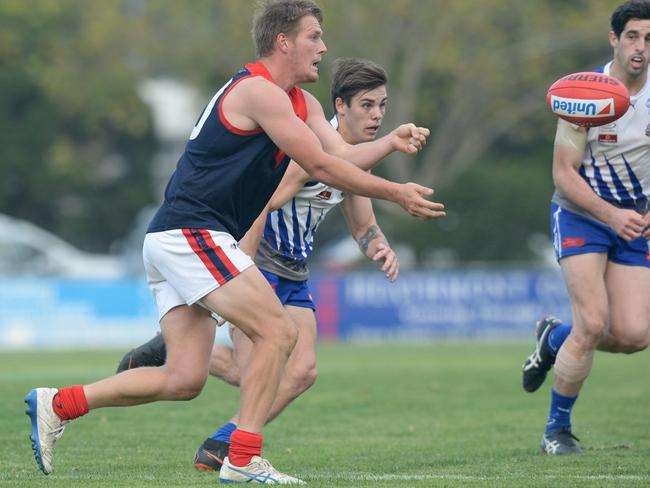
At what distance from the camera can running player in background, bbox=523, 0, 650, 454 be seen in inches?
316

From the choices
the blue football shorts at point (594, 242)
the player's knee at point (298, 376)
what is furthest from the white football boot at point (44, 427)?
the blue football shorts at point (594, 242)

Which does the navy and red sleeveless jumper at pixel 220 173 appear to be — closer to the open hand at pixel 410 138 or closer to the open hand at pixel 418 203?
the open hand at pixel 410 138

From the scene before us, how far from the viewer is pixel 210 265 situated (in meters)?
6.64

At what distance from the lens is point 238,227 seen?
691 centimetres

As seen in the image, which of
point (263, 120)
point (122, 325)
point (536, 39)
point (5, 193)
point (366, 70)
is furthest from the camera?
point (5, 193)

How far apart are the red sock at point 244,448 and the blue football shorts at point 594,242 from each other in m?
2.53

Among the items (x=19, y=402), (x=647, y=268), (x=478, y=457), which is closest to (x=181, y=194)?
(x=478, y=457)

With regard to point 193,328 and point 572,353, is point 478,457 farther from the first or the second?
point 193,328

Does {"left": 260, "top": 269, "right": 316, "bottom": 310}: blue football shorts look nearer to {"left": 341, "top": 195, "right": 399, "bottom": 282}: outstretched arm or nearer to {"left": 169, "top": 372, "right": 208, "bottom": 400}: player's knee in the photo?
{"left": 341, "top": 195, "right": 399, "bottom": 282}: outstretched arm

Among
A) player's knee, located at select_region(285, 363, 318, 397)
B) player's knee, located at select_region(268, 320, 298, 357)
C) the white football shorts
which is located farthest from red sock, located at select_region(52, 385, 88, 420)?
player's knee, located at select_region(285, 363, 318, 397)

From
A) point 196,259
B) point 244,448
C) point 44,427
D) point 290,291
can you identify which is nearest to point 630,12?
point 290,291

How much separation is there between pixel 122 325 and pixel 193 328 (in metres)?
16.2

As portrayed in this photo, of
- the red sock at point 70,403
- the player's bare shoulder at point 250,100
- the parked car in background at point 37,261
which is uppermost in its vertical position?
the parked car in background at point 37,261

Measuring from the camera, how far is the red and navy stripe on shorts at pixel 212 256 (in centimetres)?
664
